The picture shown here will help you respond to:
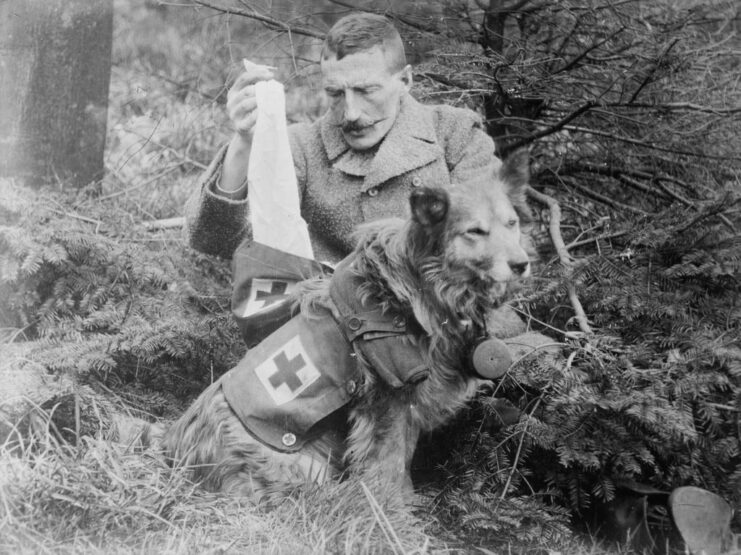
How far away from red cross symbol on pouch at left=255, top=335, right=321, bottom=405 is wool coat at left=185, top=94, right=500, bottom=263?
0.66 m

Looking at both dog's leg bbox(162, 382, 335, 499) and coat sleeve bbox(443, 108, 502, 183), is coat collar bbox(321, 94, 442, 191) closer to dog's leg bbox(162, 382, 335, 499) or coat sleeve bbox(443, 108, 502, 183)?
coat sleeve bbox(443, 108, 502, 183)

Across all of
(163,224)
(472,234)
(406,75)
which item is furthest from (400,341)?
(163,224)

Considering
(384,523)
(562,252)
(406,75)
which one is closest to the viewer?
(384,523)

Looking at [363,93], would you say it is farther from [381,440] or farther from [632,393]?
[632,393]

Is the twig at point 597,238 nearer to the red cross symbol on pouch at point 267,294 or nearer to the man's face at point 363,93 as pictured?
the man's face at point 363,93

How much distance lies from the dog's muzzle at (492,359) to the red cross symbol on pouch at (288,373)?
0.60 m

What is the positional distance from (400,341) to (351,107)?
3.15 feet

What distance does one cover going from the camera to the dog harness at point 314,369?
9.61ft

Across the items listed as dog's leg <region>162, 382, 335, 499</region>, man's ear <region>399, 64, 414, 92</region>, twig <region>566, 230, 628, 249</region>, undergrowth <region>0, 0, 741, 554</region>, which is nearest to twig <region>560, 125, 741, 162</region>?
undergrowth <region>0, 0, 741, 554</region>

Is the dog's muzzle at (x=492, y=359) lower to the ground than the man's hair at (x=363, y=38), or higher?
lower

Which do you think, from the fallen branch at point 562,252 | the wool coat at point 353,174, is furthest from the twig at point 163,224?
the fallen branch at point 562,252

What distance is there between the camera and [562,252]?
12.5 ft

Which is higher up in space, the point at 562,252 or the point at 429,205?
the point at 429,205

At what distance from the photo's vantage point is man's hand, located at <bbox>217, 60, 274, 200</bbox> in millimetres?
2979
